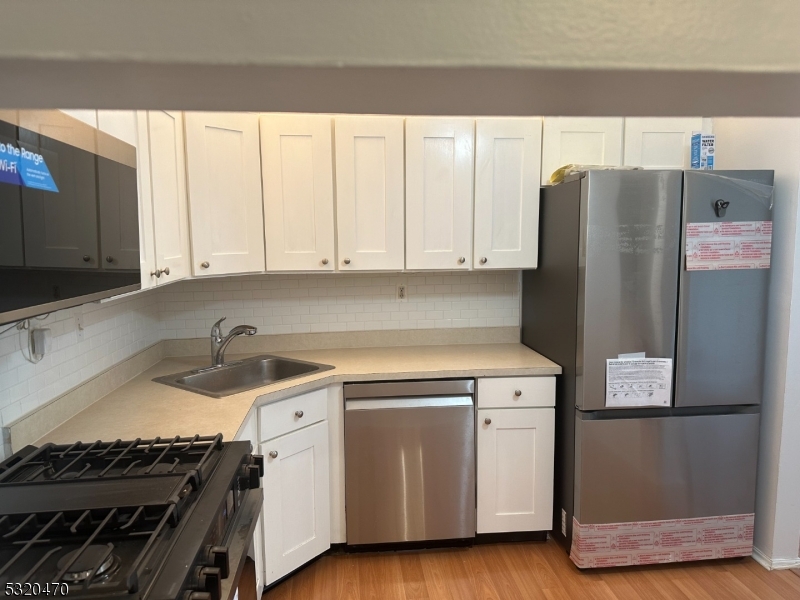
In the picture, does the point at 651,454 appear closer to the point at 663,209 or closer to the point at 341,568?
the point at 663,209

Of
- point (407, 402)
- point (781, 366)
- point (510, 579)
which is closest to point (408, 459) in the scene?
point (407, 402)

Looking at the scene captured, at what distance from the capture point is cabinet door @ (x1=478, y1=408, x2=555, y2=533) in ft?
8.20

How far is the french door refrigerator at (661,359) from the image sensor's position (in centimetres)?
225

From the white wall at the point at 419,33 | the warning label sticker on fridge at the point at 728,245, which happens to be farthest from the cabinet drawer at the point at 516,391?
the white wall at the point at 419,33

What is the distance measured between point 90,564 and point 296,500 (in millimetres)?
1435

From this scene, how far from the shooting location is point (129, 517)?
42.8 inches

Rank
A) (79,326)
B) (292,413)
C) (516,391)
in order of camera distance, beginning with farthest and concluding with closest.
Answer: (516,391) < (292,413) < (79,326)

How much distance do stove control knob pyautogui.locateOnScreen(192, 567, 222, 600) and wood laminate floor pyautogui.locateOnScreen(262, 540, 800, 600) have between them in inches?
57.7

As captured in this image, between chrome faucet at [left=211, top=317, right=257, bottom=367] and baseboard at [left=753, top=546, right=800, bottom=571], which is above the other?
chrome faucet at [left=211, top=317, right=257, bottom=367]

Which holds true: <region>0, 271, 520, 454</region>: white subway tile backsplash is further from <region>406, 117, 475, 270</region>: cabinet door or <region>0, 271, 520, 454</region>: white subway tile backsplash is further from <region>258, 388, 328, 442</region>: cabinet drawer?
<region>258, 388, 328, 442</region>: cabinet drawer

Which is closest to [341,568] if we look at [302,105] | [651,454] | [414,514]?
[414,514]

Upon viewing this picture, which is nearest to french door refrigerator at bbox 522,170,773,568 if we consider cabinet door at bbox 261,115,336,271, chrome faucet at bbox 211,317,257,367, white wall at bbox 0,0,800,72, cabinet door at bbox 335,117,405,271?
cabinet door at bbox 335,117,405,271

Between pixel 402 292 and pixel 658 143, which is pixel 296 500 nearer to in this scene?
pixel 402 292

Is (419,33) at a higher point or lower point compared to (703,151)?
lower
